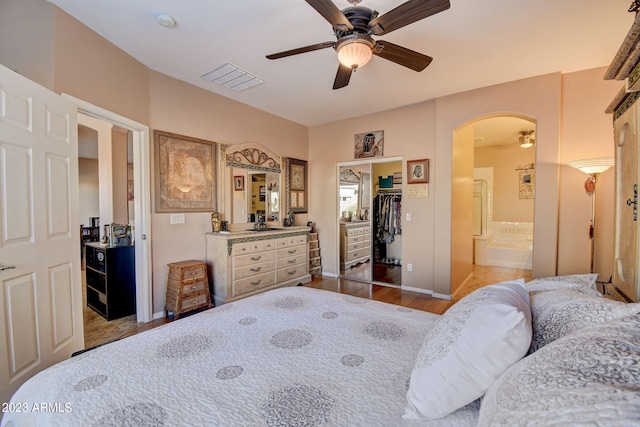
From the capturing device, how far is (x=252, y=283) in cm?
357

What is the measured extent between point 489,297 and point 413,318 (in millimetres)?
644

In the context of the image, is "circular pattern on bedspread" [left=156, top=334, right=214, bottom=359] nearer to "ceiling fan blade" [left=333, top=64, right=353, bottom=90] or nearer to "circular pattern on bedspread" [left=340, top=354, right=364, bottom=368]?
"circular pattern on bedspread" [left=340, top=354, right=364, bottom=368]

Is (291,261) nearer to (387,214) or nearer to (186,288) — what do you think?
(186,288)

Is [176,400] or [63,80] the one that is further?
[63,80]

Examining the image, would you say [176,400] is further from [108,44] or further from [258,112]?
[258,112]

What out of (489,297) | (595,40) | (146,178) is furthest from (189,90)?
(595,40)

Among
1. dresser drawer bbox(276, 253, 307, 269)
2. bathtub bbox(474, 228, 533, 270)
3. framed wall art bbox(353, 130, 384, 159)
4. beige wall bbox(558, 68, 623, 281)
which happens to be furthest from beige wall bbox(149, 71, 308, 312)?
bathtub bbox(474, 228, 533, 270)

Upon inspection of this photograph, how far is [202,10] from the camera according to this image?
6.66 ft

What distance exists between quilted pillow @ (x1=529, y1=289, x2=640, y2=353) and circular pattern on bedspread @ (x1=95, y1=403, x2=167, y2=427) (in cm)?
113

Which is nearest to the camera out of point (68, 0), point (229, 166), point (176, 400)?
point (176, 400)

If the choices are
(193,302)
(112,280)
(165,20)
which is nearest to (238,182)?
(193,302)

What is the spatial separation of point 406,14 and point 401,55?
0.45 m

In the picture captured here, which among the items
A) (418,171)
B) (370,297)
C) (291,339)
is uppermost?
(418,171)

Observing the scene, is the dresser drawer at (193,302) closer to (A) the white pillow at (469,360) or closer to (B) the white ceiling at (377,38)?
(B) the white ceiling at (377,38)
